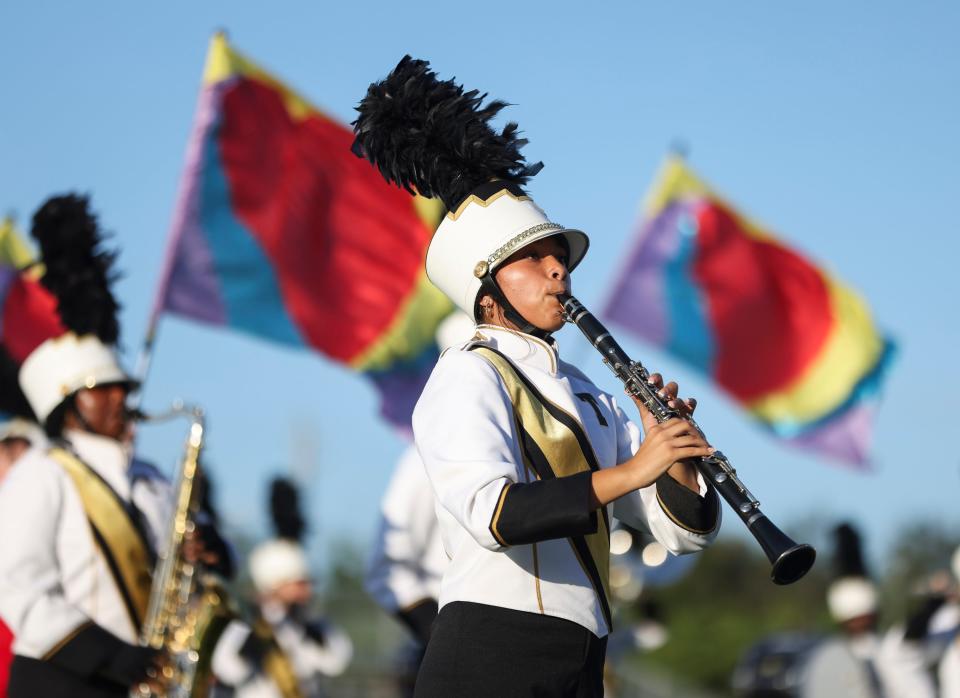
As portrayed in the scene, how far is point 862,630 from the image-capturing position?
44.6ft

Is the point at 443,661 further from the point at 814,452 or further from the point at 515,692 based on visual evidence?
the point at 814,452

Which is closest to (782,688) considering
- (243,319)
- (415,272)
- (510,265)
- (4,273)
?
(415,272)

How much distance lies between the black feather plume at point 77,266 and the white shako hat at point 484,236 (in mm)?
2816

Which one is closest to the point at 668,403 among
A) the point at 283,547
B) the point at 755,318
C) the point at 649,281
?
the point at 283,547

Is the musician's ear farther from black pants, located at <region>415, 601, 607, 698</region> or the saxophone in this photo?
the saxophone

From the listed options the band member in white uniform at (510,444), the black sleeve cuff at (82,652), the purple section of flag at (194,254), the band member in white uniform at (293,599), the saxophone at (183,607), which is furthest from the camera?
the band member in white uniform at (293,599)

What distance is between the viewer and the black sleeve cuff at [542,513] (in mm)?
3422

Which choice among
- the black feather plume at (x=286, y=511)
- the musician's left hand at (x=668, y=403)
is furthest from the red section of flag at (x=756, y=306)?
the musician's left hand at (x=668, y=403)

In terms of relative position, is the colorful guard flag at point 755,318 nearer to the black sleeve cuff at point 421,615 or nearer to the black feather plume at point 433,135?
the black sleeve cuff at point 421,615

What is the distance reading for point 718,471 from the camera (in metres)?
3.66

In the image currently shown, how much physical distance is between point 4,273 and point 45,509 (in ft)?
16.2

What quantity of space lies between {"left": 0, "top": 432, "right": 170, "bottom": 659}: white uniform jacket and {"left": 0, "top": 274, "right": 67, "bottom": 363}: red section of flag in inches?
134

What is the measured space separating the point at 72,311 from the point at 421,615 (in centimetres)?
195

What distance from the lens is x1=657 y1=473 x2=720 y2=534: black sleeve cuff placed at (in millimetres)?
3893
